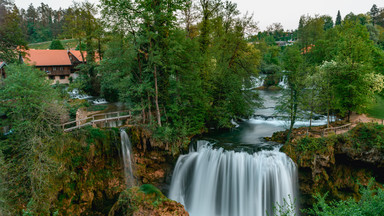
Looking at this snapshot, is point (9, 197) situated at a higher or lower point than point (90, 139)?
lower

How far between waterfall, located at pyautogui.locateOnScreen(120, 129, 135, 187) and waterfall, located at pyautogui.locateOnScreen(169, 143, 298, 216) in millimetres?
3174

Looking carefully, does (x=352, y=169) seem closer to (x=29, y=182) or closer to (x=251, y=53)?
(x=251, y=53)

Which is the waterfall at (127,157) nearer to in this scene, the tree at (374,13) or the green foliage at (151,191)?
the green foliage at (151,191)

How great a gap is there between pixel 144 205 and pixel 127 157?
17.5ft

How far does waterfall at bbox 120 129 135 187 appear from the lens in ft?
50.9

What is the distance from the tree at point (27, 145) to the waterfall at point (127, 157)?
4415mm

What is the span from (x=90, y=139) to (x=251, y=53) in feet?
59.5

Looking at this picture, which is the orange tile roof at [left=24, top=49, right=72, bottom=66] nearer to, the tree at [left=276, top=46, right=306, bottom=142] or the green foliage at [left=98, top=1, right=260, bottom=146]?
the green foliage at [left=98, top=1, right=260, bottom=146]

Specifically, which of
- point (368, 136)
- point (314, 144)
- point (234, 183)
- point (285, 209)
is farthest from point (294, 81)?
point (285, 209)

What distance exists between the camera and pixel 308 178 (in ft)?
46.4

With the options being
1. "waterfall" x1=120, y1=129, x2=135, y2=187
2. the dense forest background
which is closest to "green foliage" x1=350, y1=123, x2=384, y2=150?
the dense forest background

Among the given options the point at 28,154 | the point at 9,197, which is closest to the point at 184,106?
the point at 28,154

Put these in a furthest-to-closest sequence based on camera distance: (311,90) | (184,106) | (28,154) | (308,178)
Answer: (184,106)
(311,90)
(308,178)
(28,154)

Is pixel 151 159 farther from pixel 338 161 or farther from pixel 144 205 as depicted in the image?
pixel 338 161
